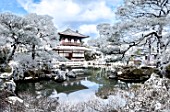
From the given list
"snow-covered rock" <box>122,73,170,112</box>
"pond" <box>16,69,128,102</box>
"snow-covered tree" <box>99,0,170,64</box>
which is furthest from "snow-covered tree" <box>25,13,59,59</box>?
"snow-covered rock" <box>122,73,170,112</box>

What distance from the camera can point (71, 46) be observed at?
98.0 feet

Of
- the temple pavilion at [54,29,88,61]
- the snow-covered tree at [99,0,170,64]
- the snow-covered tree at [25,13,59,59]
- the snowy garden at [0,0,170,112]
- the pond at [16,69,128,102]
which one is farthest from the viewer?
the temple pavilion at [54,29,88,61]

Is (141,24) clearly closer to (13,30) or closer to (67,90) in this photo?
(67,90)

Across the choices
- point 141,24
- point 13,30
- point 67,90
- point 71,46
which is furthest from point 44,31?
point 71,46

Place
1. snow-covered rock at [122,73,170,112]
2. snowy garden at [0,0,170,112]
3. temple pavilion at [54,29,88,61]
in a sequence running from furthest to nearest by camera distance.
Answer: temple pavilion at [54,29,88,61], snowy garden at [0,0,170,112], snow-covered rock at [122,73,170,112]

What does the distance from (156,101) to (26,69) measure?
11960 mm

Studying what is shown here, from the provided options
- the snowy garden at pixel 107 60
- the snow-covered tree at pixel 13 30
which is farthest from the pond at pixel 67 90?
the snow-covered tree at pixel 13 30

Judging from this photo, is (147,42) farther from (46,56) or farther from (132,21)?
(46,56)

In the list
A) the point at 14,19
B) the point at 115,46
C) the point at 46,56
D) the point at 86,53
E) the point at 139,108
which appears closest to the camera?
the point at 139,108

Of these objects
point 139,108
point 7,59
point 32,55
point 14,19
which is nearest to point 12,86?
point 7,59

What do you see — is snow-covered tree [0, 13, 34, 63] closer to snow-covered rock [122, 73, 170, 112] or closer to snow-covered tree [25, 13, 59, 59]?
snow-covered tree [25, 13, 59, 59]

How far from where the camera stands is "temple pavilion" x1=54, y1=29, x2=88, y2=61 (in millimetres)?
29078

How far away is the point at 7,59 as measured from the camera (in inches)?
506

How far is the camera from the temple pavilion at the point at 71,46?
29.1 metres
